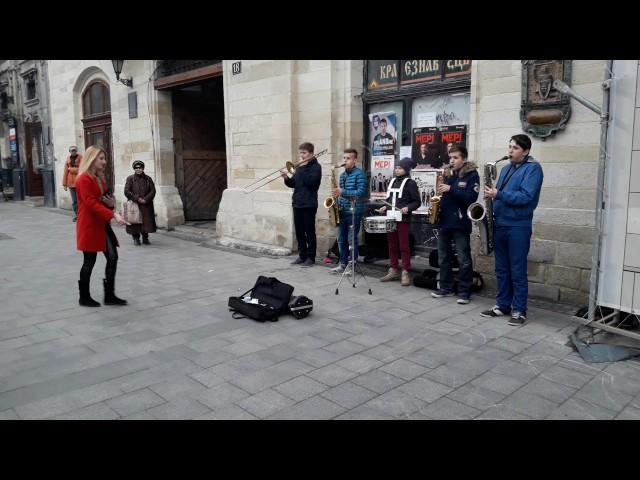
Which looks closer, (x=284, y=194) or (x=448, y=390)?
(x=448, y=390)

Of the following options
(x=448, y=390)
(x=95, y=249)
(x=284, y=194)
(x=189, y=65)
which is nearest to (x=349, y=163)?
(x=284, y=194)

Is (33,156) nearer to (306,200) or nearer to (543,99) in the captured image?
(306,200)

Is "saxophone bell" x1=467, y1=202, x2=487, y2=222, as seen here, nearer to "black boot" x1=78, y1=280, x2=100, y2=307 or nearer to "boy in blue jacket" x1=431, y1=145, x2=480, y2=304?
"boy in blue jacket" x1=431, y1=145, x2=480, y2=304

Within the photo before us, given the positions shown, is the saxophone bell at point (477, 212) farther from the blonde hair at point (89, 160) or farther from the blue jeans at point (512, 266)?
the blonde hair at point (89, 160)

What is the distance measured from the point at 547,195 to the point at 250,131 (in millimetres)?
5529

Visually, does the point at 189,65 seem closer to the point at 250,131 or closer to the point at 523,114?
the point at 250,131

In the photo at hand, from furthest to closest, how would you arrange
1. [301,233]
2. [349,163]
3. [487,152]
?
[301,233], [349,163], [487,152]

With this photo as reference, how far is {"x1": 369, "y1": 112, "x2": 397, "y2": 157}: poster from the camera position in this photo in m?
8.30

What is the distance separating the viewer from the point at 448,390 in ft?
12.8

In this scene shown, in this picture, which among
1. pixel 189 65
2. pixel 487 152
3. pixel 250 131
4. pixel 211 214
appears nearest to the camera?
pixel 487 152

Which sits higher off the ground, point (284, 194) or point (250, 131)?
point (250, 131)

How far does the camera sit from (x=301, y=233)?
27.6 feet

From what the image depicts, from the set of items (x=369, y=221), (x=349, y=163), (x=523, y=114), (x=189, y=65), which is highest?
(x=189, y=65)

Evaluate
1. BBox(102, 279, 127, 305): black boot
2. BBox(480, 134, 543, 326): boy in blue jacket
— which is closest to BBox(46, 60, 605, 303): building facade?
BBox(480, 134, 543, 326): boy in blue jacket
